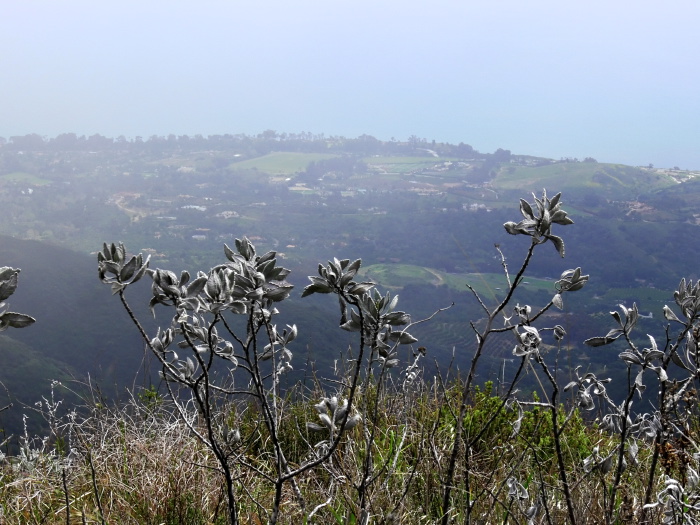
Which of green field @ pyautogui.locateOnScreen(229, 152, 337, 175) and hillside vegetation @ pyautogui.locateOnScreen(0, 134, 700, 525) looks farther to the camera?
green field @ pyautogui.locateOnScreen(229, 152, 337, 175)

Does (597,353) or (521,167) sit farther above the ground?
(521,167)

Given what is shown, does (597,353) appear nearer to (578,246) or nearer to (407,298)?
(407,298)

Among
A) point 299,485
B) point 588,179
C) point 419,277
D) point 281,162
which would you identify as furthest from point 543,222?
point 281,162

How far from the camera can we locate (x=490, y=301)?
35594 mm

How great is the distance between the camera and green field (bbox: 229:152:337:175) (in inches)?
3519

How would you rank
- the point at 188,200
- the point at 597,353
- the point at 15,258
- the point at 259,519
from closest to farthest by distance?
the point at 259,519 → the point at 597,353 → the point at 15,258 → the point at 188,200

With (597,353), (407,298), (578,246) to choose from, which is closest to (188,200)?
(407,298)

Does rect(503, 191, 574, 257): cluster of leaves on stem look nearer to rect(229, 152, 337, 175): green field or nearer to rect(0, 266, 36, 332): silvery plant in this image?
rect(0, 266, 36, 332): silvery plant

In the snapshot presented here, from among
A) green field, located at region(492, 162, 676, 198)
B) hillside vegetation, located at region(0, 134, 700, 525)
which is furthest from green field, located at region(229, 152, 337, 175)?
green field, located at region(492, 162, 676, 198)

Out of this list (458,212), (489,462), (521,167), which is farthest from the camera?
(521,167)

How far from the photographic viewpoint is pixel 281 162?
94688 mm

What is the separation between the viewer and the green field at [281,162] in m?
89.4

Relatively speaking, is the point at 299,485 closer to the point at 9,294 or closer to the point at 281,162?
the point at 9,294

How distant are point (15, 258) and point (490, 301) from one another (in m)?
27.4
